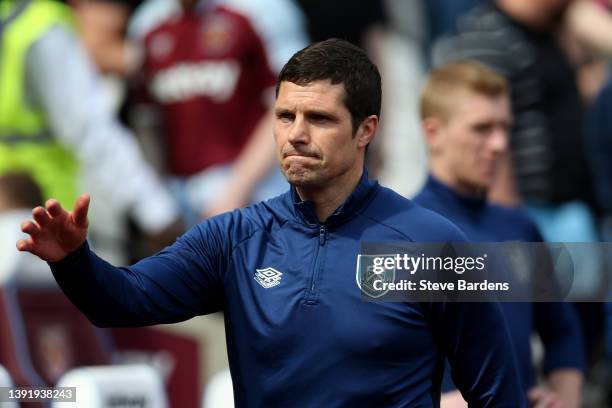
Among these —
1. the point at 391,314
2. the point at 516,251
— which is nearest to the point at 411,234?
the point at 391,314

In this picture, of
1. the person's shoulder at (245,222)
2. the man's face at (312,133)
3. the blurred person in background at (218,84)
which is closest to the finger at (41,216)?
the person's shoulder at (245,222)

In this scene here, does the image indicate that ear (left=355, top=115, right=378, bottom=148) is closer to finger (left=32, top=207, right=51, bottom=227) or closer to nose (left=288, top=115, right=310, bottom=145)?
nose (left=288, top=115, right=310, bottom=145)

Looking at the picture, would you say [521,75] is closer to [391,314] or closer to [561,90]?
[561,90]

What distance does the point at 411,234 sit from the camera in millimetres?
4188

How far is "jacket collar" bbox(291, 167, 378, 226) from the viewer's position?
4191mm

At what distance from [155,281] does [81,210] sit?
0.41 meters

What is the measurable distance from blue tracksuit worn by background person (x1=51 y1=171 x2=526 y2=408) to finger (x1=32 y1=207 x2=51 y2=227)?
13 cm

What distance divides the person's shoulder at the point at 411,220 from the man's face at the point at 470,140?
1770mm

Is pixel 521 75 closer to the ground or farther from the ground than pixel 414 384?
farther from the ground

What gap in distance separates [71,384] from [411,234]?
177cm

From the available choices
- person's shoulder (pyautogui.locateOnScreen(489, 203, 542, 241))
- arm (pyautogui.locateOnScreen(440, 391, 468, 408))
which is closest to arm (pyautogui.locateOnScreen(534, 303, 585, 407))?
person's shoulder (pyautogui.locateOnScreen(489, 203, 542, 241))

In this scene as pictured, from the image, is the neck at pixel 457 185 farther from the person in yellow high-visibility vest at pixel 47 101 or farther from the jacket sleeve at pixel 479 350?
the person in yellow high-visibility vest at pixel 47 101

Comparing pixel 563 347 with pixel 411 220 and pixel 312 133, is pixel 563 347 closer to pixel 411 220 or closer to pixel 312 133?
pixel 411 220

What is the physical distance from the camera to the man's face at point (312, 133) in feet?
13.5
